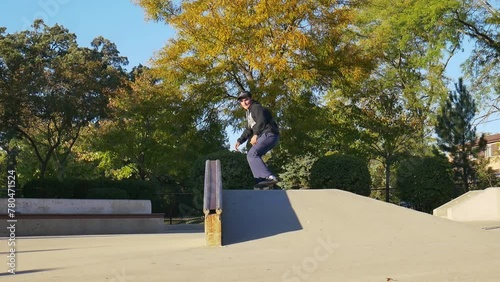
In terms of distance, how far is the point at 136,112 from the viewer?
27.8 meters

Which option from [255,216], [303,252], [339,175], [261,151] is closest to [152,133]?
[339,175]

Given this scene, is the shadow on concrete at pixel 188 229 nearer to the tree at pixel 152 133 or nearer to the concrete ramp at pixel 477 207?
the tree at pixel 152 133

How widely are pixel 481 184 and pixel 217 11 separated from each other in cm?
1408

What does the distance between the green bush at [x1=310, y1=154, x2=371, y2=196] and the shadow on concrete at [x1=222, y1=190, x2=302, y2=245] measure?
10323 mm

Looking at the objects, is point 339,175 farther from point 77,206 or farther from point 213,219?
point 213,219

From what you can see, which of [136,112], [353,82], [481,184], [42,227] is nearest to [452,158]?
[481,184]

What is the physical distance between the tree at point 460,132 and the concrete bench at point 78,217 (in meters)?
14.1

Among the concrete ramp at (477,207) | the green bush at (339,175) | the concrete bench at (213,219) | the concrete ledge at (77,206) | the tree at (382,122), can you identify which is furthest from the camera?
the tree at (382,122)

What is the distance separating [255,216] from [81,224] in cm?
913

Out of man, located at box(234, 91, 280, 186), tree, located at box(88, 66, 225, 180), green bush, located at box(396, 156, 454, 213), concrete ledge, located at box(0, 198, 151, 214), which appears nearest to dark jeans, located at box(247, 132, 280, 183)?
man, located at box(234, 91, 280, 186)

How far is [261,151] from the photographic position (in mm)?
10562

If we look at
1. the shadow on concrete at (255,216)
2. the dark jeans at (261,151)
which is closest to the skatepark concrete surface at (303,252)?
the shadow on concrete at (255,216)

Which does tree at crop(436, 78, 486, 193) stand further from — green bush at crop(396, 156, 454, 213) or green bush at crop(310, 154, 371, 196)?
green bush at crop(310, 154, 371, 196)

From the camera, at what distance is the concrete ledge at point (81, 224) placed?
15734 mm
